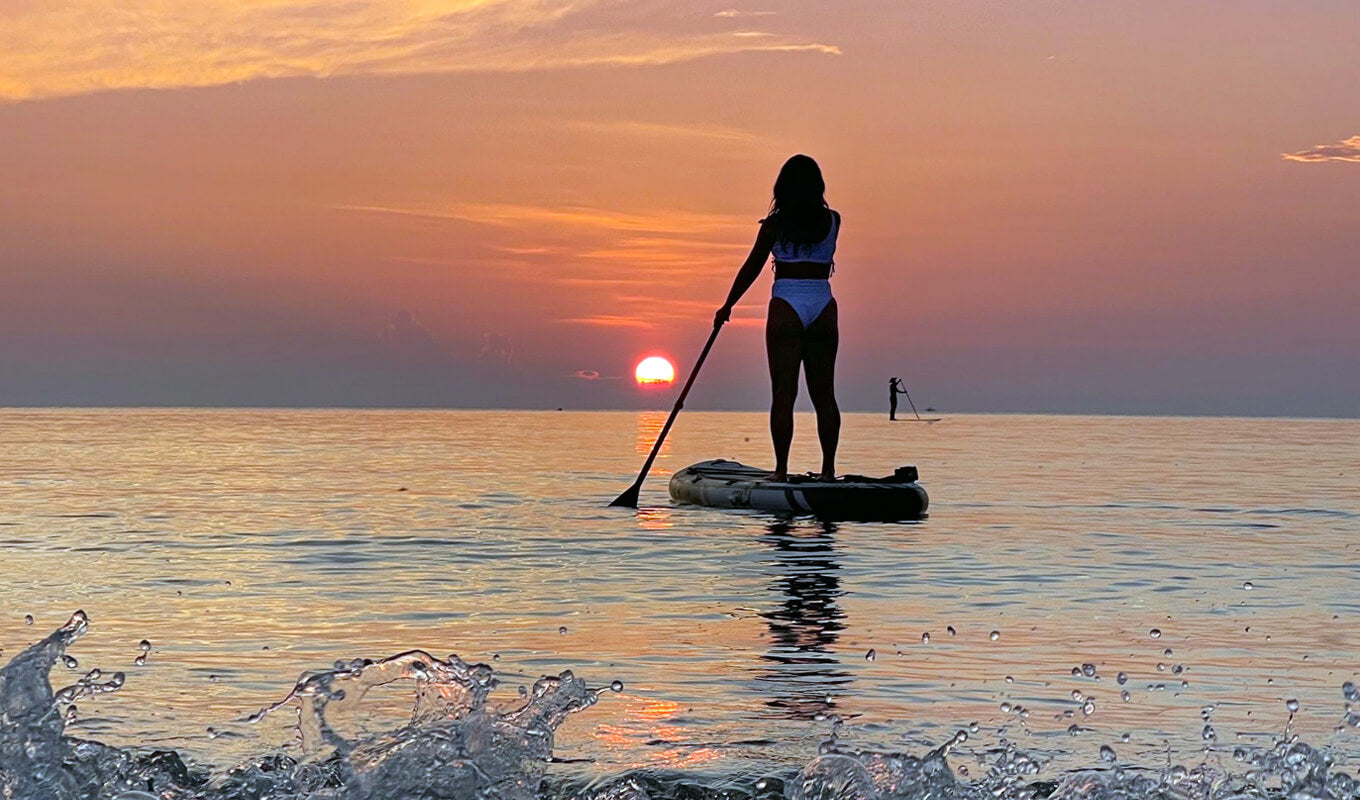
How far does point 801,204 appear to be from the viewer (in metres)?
15.0

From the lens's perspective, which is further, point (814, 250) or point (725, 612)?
point (814, 250)

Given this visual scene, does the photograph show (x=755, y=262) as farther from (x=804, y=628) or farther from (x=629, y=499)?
(x=804, y=628)

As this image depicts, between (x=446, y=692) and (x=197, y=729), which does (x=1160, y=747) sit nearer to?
(x=446, y=692)

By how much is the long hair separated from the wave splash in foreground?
1022 centimetres

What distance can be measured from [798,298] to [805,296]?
7cm

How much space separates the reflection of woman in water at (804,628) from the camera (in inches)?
245

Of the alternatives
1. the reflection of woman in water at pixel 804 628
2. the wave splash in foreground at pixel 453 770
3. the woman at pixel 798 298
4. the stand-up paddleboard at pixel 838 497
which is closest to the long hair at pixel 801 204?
the woman at pixel 798 298

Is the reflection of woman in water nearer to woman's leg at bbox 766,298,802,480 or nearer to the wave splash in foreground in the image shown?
the wave splash in foreground

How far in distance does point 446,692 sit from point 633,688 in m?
1.44

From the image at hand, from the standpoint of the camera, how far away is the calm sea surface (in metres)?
5.69

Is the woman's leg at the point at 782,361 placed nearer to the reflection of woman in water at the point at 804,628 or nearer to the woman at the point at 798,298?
the woman at the point at 798,298

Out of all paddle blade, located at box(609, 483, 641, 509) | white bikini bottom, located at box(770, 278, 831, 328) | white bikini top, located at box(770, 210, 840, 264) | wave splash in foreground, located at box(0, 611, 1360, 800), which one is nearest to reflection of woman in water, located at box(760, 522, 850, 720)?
wave splash in foreground, located at box(0, 611, 1360, 800)

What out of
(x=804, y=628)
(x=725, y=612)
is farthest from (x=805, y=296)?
(x=804, y=628)

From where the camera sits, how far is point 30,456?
28.7 m
